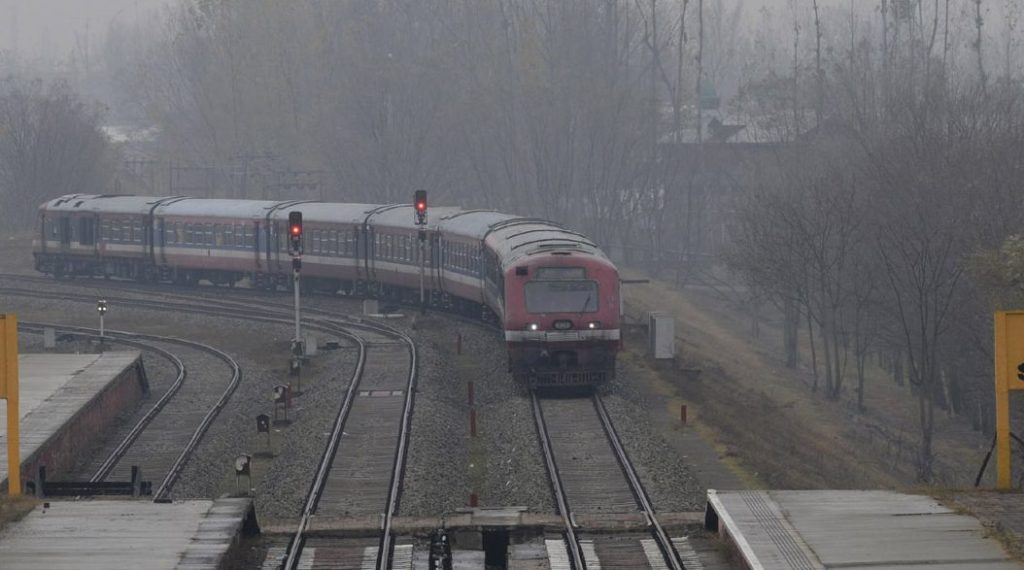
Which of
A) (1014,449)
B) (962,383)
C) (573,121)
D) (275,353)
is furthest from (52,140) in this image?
(1014,449)

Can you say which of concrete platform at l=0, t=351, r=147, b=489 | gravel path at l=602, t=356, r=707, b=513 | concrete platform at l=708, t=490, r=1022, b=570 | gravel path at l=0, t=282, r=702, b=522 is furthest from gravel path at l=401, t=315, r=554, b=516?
concrete platform at l=0, t=351, r=147, b=489

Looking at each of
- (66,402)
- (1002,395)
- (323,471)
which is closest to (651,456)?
(323,471)

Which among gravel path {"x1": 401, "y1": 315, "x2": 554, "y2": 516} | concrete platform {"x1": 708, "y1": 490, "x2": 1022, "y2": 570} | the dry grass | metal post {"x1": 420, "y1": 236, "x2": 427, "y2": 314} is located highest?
metal post {"x1": 420, "y1": 236, "x2": 427, "y2": 314}

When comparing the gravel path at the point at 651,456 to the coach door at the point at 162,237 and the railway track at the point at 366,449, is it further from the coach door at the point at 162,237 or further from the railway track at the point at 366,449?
the coach door at the point at 162,237

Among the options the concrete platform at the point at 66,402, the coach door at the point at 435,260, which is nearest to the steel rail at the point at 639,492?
the concrete platform at the point at 66,402

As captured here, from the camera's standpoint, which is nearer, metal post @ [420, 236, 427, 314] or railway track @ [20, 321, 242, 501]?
railway track @ [20, 321, 242, 501]

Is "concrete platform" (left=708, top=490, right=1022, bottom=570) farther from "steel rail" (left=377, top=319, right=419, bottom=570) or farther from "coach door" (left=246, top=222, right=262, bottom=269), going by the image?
"coach door" (left=246, top=222, right=262, bottom=269)

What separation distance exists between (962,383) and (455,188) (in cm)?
4491

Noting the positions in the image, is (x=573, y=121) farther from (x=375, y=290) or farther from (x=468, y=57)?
(x=375, y=290)

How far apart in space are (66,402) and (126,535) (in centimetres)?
1212

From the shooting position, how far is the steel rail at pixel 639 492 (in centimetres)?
1773

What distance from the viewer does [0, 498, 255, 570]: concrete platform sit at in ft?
50.9

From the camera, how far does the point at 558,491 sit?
21766mm

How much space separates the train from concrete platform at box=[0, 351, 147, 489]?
770cm
